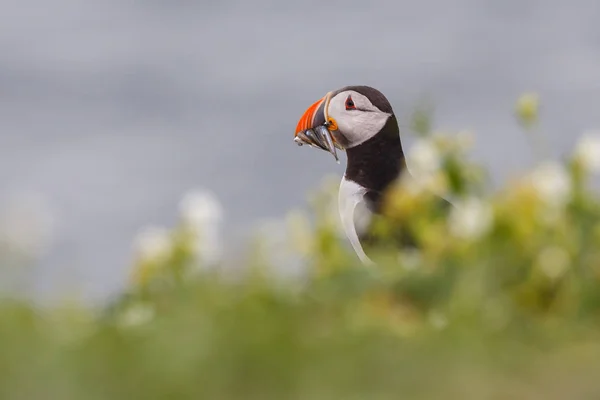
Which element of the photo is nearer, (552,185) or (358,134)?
(552,185)

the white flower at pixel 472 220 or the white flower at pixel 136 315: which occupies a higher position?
the white flower at pixel 472 220

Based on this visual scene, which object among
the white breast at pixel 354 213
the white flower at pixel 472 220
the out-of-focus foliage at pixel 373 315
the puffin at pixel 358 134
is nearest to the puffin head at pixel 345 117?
the puffin at pixel 358 134

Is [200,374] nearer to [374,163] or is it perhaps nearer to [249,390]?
[249,390]

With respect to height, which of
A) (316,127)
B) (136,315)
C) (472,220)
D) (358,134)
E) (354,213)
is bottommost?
(354,213)

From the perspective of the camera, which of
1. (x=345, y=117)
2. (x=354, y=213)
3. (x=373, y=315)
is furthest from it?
(x=345, y=117)

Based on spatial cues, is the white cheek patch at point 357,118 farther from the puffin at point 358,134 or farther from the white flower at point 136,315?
the white flower at point 136,315

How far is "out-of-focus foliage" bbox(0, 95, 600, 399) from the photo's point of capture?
11.4 feet

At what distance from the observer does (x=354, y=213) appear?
8555 mm

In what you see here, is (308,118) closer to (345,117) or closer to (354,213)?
(345,117)

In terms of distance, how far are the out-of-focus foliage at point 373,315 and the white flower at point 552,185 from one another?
1cm

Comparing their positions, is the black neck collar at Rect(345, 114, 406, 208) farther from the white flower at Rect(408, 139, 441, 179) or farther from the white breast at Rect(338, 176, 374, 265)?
the white flower at Rect(408, 139, 441, 179)

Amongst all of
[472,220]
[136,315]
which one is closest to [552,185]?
[472,220]

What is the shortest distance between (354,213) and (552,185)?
11.6 feet

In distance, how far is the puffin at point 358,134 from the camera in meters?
8.88
